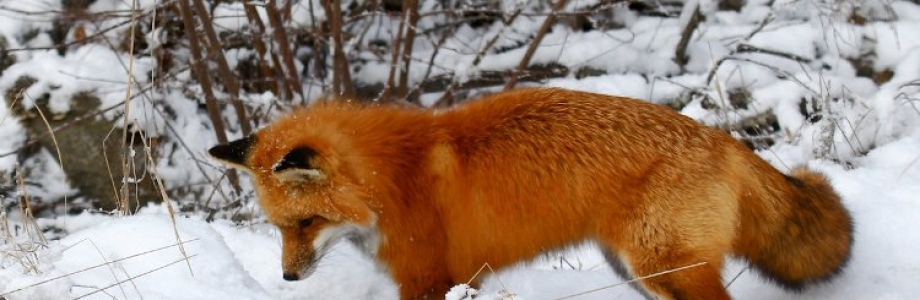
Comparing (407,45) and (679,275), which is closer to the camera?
(679,275)

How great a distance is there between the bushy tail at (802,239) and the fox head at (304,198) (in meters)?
1.53

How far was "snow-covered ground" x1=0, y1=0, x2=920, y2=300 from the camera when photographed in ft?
11.3

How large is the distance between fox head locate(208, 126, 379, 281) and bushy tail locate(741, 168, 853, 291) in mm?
1534

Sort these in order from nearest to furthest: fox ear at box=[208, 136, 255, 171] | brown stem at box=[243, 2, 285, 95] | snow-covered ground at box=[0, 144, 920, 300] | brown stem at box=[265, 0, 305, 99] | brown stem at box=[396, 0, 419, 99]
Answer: snow-covered ground at box=[0, 144, 920, 300] < fox ear at box=[208, 136, 255, 171] < brown stem at box=[265, 0, 305, 99] < brown stem at box=[396, 0, 419, 99] < brown stem at box=[243, 2, 285, 95]

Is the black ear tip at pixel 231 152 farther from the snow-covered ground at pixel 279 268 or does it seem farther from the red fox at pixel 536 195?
the snow-covered ground at pixel 279 268

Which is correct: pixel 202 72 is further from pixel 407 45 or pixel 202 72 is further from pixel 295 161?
pixel 295 161

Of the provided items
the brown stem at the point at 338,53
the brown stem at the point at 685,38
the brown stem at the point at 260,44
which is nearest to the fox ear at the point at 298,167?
the brown stem at the point at 338,53

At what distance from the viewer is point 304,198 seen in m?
3.40

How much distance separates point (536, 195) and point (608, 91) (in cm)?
421

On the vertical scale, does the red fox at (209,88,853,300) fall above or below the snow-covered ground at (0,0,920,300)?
above

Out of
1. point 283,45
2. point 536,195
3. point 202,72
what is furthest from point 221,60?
point 536,195

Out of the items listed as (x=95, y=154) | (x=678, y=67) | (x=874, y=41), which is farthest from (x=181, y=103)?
(x=874, y=41)

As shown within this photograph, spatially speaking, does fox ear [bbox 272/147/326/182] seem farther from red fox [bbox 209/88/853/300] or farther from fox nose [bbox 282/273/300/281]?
fox nose [bbox 282/273/300/281]

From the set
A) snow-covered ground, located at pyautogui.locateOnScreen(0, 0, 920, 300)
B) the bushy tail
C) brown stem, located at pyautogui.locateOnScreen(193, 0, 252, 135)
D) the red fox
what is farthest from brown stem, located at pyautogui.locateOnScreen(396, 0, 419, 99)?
the bushy tail
